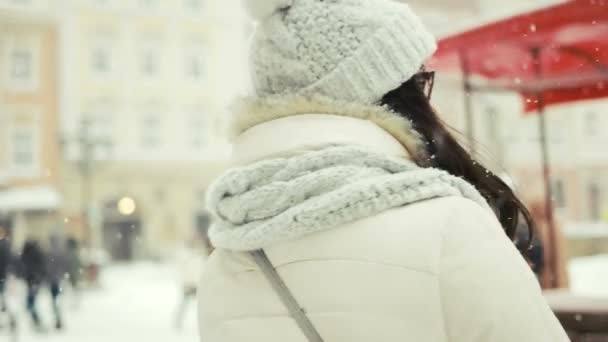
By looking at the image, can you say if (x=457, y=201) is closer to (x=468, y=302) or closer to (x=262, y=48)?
(x=468, y=302)

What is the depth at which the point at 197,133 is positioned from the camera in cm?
3131

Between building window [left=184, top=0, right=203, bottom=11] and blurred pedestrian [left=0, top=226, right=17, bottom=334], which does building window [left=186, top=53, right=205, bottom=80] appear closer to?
building window [left=184, top=0, right=203, bottom=11]

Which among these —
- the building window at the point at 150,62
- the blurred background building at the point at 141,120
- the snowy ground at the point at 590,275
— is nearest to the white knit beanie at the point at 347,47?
the snowy ground at the point at 590,275

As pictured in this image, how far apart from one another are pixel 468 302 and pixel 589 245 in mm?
15258

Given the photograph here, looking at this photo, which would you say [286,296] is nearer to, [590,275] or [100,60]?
[590,275]

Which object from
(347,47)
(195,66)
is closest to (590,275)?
(347,47)

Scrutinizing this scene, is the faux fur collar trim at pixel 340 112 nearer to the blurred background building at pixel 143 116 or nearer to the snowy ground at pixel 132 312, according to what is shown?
the snowy ground at pixel 132 312

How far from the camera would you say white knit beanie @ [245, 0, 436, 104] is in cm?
111

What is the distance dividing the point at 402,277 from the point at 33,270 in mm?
9762

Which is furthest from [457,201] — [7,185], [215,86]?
[215,86]

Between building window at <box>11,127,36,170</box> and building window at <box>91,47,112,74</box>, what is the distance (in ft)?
11.3

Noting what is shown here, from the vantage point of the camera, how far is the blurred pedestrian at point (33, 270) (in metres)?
9.98

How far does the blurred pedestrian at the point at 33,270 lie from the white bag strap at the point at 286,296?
9.54 meters

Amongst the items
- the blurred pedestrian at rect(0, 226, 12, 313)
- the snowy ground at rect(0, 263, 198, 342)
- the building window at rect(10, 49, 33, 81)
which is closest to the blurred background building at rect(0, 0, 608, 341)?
the building window at rect(10, 49, 33, 81)
